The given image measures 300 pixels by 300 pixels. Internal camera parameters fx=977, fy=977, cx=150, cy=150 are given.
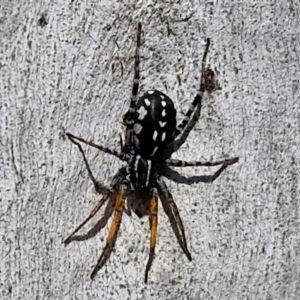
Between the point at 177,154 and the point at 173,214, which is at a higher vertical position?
the point at 177,154

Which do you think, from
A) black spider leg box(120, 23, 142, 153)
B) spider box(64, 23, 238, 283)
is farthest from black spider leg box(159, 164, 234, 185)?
black spider leg box(120, 23, 142, 153)

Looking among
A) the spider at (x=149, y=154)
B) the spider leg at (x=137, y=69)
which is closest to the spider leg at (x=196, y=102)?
the spider at (x=149, y=154)

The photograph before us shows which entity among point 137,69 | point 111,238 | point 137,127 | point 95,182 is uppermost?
point 137,69

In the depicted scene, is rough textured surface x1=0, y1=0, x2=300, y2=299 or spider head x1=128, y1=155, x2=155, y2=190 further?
spider head x1=128, y1=155, x2=155, y2=190

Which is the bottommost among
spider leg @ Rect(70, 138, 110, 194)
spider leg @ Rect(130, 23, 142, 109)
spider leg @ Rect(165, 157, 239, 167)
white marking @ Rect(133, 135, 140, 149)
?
spider leg @ Rect(70, 138, 110, 194)

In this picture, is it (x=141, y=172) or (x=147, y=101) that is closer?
(x=147, y=101)

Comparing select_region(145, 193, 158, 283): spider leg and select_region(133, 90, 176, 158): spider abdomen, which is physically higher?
select_region(133, 90, 176, 158): spider abdomen

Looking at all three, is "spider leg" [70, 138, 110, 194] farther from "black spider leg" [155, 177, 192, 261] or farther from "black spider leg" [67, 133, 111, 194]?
"black spider leg" [155, 177, 192, 261]

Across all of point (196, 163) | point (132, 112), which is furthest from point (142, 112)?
point (196, 163)

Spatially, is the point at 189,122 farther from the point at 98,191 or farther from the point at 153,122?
the point at 98,191
